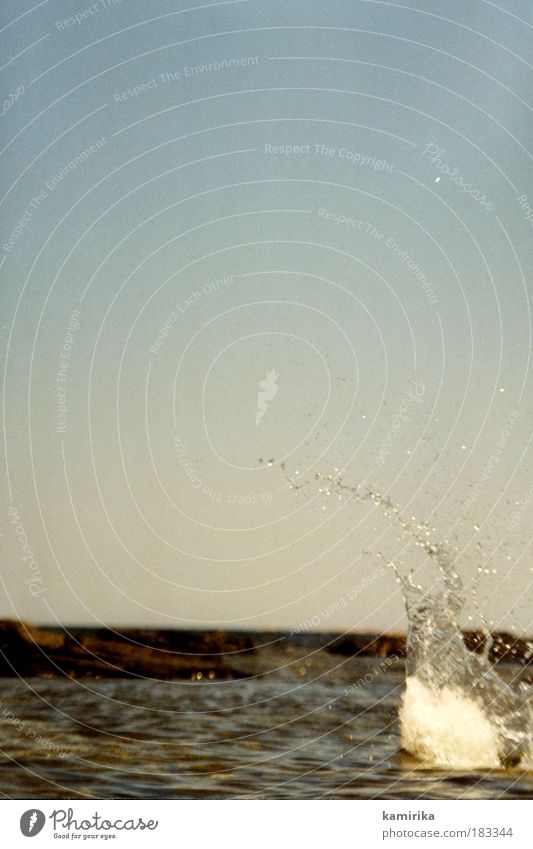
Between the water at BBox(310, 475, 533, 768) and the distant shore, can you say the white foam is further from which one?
the distant shore

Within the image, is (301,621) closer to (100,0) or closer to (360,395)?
(360,395)

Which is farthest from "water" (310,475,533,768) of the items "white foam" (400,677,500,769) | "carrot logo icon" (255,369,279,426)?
"carrot logo icon" (255,369,279,426)

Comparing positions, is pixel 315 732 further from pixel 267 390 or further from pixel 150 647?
pixel 267 390
